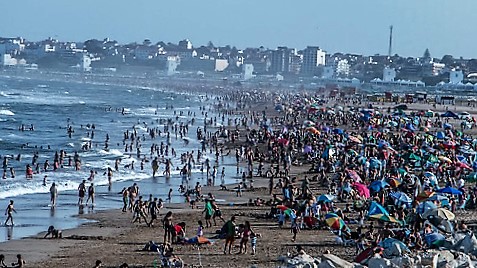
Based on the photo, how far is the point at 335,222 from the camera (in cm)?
1756

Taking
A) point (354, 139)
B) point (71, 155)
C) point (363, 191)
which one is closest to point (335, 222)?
point (363, 191)

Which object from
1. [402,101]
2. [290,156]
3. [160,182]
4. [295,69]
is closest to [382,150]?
[290,156]

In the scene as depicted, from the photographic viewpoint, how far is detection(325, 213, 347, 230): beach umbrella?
1750cm

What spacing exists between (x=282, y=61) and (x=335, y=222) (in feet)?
563

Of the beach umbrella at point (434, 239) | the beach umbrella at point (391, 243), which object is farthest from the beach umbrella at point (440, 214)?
the beach umbrella at point (391, 243)

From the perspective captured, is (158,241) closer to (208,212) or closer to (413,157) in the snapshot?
(208,212)

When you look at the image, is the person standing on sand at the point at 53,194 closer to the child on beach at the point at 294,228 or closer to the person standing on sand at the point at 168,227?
the person standing on sand at the point at 168,227

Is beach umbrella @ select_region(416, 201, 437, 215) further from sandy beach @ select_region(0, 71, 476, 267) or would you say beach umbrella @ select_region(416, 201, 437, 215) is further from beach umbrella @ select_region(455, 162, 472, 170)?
beach umbrella @ select_region(455, 162, 472, 170)

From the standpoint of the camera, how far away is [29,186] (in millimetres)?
26438

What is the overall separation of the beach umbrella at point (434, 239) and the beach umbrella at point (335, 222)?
2456mm

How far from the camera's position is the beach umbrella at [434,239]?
14953mm

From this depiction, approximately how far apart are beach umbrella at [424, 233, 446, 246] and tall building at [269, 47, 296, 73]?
17190 cm

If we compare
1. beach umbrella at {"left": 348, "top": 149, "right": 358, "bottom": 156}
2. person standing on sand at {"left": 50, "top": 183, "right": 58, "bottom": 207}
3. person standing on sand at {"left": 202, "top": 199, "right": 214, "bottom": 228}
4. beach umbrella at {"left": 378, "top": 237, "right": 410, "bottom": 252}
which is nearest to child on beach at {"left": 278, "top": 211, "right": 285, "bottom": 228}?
person standing on sand at {"left": 202, "top": 199, "right": 214, "bottom": 228}

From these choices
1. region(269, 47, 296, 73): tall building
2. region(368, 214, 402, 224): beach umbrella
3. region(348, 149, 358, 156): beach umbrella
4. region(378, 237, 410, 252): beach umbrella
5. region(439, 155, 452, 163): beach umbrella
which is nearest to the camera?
region(378, 237, 410, 252): beach umbrella
